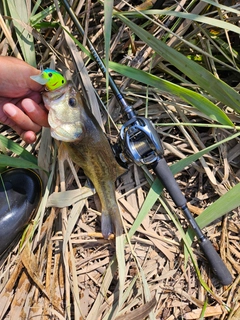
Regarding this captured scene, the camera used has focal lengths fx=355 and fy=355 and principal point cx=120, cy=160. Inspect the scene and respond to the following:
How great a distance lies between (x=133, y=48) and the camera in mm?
2018

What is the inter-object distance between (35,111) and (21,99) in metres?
0.16

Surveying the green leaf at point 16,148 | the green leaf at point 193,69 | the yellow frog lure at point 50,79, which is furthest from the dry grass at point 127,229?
the yellow frog lure at point 50,79

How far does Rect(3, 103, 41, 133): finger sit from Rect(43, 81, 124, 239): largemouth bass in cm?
21

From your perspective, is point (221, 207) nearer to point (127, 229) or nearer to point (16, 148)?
point (127, 229)

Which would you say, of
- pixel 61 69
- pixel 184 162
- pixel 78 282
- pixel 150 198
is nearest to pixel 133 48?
pixel 61 69

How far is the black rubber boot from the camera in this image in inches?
79.3

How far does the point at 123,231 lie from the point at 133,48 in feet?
3.38

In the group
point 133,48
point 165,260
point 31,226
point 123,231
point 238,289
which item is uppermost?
point 133,48

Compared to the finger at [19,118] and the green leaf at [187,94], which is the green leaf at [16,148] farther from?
the green leaf at [187,94]

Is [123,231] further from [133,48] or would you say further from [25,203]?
[133,48]

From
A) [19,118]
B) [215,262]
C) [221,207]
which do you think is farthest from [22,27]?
[215,262]

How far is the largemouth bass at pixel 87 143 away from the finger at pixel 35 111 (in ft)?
0.47

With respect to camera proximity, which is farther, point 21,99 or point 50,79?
point 21,99

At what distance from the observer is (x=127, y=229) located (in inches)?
79.0
